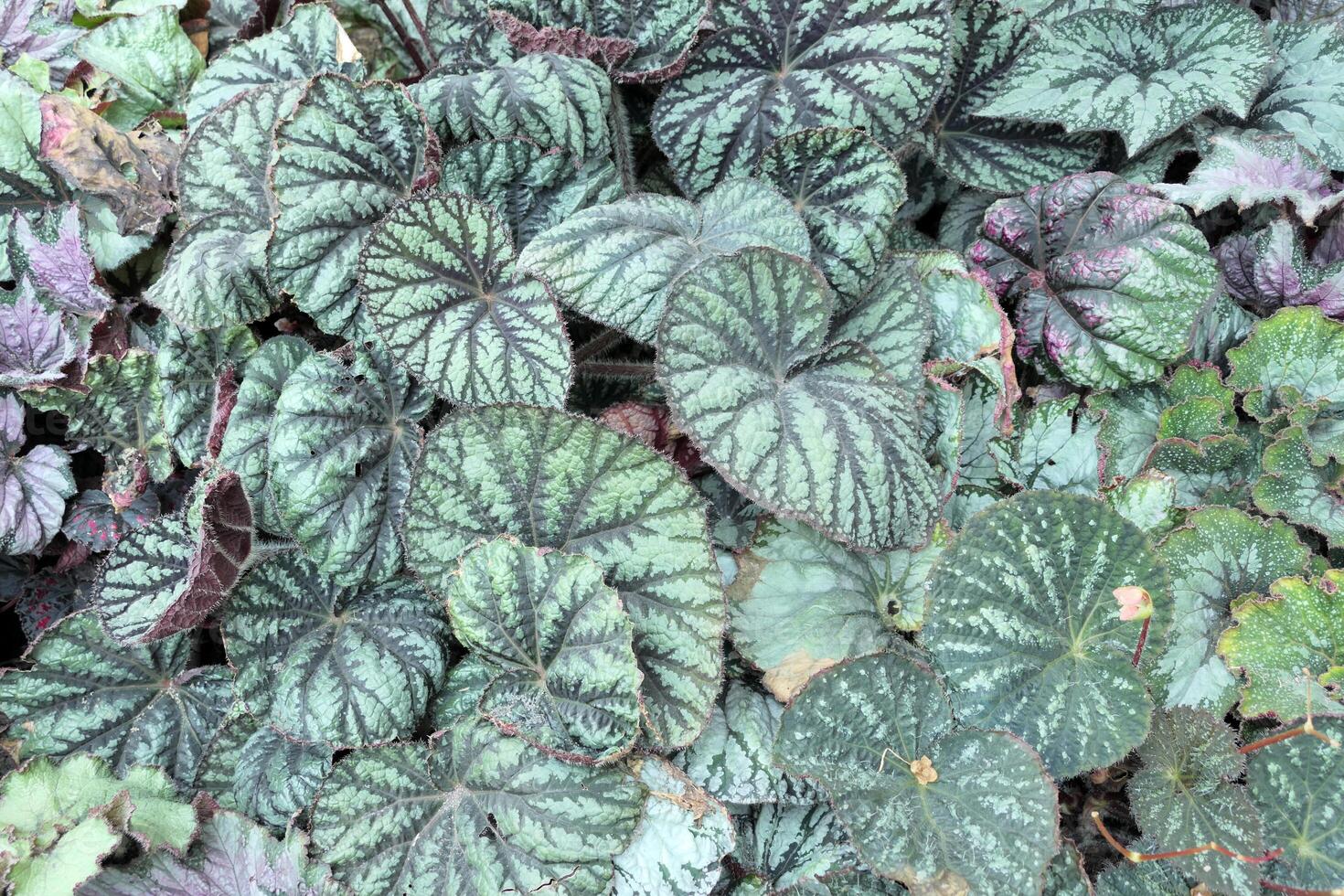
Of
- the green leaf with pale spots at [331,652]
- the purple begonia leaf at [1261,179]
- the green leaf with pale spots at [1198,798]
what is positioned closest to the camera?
the green leaf with pale spots at [1198,798]

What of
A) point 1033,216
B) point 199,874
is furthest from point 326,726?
point 1033,216

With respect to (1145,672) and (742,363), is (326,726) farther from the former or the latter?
(1145,672)

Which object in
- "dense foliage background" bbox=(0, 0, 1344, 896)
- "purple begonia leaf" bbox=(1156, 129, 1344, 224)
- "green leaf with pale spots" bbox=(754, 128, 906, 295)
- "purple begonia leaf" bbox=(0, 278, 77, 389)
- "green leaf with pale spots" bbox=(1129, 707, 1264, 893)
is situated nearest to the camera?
"green leaf with pale spots" bbox=(1129, 707, 1264, 893)

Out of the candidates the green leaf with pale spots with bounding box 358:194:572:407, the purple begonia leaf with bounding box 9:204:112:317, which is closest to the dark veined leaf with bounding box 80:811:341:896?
the green leaf with pale spots with bounding box 358:194:572:407

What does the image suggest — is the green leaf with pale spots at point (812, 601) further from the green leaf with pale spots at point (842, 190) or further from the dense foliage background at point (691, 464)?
the green leaf with pale spots at point (842, 190)

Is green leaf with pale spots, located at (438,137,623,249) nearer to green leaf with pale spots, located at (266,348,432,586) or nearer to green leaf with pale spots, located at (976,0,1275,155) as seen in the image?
green leaf with pale spots, located at (266,348,432,586)

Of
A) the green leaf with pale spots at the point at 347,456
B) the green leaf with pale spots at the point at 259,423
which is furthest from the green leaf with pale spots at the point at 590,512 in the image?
the green leaf with pale spots at the point at 259,423

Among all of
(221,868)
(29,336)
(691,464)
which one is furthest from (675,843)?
(29,336)
